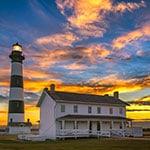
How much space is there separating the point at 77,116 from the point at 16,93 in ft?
45.1

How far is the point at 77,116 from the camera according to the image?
162 feet

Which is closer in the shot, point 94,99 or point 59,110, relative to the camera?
point 59,110

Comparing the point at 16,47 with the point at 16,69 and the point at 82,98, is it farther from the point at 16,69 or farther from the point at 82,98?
the point at 82,98

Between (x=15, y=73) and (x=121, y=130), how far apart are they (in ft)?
65.1

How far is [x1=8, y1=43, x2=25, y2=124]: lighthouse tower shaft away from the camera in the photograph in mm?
58312

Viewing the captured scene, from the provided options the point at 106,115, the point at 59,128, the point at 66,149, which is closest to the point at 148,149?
the point at 66,149

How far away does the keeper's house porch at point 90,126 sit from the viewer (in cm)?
4791

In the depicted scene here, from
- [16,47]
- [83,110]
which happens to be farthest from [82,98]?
[16,47]

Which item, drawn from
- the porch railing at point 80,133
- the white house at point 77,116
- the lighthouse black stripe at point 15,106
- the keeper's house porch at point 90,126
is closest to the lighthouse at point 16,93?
the lighthouse black stripe at point 15,106

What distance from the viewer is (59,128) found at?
4866 centimetres

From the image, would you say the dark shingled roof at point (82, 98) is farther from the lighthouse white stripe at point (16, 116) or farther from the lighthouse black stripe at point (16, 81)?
the lighthouse white stripe at point (16, 116)

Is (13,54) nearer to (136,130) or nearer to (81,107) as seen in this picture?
(81,107)

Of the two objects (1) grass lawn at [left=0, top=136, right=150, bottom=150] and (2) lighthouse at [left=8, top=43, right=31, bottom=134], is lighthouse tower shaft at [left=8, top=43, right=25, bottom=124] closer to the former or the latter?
(2) lighthouse at [left=8, top=43, right=31, bottom=134]

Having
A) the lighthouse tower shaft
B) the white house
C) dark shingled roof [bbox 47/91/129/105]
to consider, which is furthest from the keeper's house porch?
the lighthouse tower shaft
